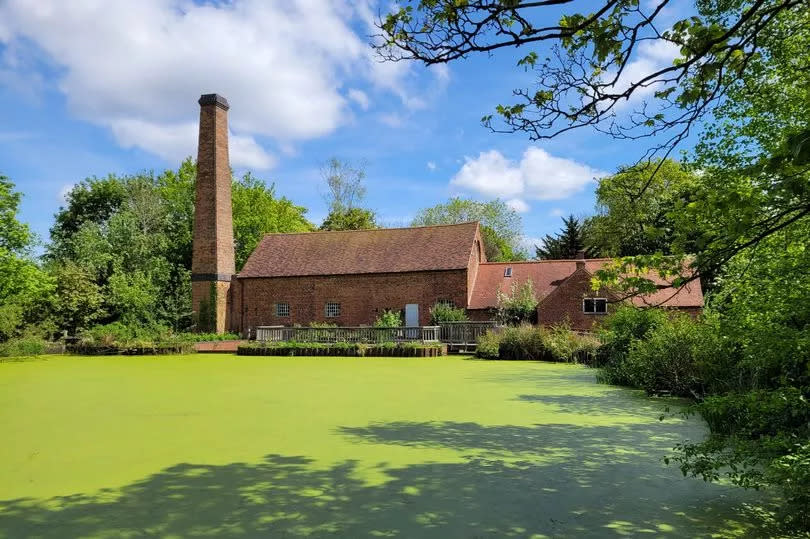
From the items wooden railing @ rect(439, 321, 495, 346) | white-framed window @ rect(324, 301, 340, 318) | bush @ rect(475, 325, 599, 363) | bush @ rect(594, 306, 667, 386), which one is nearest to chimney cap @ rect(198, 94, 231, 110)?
white-framed window @ rect(324, 301, 340, 318)

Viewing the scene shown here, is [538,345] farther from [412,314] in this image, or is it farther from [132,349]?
[132,349]

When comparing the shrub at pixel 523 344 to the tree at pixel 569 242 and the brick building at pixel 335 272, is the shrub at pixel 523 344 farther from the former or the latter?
the tree at pixel 569 242

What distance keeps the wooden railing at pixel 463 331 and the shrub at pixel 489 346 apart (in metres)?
2.48

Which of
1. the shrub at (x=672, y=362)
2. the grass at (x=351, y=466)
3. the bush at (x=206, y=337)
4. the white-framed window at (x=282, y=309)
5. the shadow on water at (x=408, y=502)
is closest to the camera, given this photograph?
the shadow on water at (x=408, y=502)

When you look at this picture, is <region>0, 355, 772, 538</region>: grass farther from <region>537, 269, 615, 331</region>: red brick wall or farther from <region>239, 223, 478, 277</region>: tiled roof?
<region>239, 223, 478, 277</region>: tiled roof

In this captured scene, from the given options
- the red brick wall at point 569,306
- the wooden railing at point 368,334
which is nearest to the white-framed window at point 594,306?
the red brick wall at point 569,306

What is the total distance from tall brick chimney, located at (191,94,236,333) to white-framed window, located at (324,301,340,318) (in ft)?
15.9

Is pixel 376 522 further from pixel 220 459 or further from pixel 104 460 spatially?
pixel 104 460

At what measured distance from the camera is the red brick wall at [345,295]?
25.7 meters

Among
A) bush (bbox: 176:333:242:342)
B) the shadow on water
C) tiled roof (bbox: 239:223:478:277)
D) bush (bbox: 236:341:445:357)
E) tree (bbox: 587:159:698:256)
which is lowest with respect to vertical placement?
the shadow on water

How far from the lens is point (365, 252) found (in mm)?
27922

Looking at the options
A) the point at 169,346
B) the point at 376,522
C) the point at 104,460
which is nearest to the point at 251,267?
the point at 169,346

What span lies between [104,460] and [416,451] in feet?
9.37

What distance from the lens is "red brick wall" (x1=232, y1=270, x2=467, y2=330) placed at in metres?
25.7
